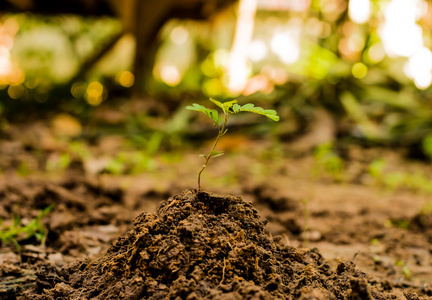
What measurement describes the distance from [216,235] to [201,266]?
0.09 meters

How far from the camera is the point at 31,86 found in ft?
17.7

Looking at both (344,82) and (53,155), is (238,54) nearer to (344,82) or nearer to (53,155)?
(344,82)

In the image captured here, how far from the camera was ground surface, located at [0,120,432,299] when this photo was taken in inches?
35.2

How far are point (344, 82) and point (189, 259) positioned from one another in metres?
4.75

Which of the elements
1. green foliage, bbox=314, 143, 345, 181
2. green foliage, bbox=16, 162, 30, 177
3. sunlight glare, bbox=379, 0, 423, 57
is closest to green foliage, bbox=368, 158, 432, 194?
green foliage, bbox=314, 143, 345, 181

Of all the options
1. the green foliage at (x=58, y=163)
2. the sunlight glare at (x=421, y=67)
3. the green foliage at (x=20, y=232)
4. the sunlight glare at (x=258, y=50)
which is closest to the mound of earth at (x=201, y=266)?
the green foliage at (x=20, y=232)

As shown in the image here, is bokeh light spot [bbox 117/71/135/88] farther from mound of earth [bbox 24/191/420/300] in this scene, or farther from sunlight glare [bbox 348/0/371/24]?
mound of earth [bbox 24/191/420/300]

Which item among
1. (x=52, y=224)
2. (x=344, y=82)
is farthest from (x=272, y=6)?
(x=52, y=224)

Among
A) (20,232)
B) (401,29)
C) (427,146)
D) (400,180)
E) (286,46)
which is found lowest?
(20,232)

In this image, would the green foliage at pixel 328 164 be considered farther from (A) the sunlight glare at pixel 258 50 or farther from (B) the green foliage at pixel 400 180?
(A) the sunlight glare at pixel 258 50

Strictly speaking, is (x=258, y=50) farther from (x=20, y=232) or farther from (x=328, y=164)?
(x=20, y=232)

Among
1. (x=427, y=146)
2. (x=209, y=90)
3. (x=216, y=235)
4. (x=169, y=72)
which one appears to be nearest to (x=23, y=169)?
(x=216, y=235)

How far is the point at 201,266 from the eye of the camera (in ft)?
2.90

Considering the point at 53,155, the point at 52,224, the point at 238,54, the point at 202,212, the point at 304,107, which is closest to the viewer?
the point at 202,212
